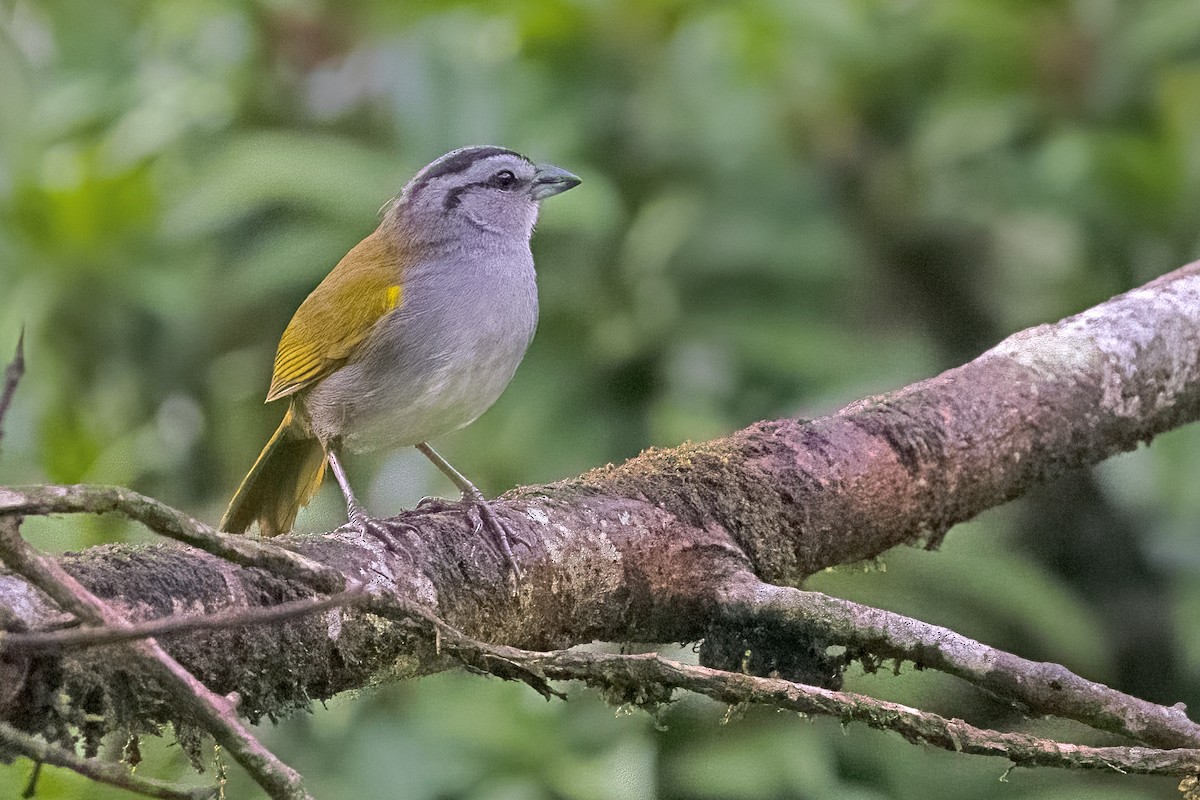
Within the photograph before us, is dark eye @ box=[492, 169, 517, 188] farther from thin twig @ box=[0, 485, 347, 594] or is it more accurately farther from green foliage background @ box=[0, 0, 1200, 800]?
thin twig @ box=[0, 485, 347, 594]

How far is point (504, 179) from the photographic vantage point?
361 cm

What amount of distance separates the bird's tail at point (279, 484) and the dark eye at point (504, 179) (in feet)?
2.71

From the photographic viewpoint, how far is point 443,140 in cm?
480

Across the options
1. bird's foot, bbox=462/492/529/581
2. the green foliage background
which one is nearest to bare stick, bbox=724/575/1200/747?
bird's foot, bbox=462/492/529/581

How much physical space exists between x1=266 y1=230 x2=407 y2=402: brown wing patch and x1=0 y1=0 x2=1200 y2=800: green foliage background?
1105 millimetres

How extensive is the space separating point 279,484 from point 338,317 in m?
0.45

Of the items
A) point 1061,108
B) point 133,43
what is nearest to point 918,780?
point 1061,108

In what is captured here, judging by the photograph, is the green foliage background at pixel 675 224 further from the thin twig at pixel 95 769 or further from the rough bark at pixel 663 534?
the thin twig at pixel 95 769

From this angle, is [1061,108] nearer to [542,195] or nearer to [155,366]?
[542,195]

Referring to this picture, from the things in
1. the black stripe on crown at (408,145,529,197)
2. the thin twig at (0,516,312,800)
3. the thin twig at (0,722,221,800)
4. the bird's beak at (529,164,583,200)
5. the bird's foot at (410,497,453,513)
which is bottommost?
the thin twig at (0,722,221,800)

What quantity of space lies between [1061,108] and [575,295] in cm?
217

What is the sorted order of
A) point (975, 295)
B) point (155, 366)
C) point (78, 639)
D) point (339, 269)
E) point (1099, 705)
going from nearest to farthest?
1. point (78, 639)
2. point (1099, 705)
3. point (339, 269)
4. point (155, 366)
5. point (975, 295)

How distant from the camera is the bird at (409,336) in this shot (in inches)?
120

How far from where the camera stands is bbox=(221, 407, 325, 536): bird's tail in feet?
10.3
